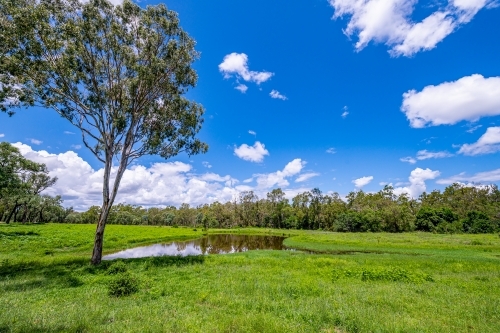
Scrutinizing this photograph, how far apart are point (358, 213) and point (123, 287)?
9753 centimetres

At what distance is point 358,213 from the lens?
94125 millimetres

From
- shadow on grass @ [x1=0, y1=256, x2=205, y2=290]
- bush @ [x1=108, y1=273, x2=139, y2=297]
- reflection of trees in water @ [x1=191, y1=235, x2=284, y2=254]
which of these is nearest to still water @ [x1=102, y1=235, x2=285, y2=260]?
reflection of trees in water @ [x1=191, y1=235, x2=284, y2=254]

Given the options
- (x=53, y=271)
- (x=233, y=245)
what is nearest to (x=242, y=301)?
(x=53, y=271)

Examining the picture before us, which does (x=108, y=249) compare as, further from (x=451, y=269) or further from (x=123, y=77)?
(x=451, y=269)

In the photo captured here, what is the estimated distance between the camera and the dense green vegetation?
82325 millimetres

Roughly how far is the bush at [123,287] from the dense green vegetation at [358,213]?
9299 cm

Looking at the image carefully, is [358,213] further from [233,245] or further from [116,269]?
[116,269]

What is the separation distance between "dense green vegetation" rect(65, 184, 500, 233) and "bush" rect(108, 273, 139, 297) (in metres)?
93.0

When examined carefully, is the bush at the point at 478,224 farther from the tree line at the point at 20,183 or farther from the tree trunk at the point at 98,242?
the tree line at the point at 20,183

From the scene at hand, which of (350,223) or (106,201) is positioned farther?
(350,223)

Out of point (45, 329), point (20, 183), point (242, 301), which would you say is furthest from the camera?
point (20, 183)

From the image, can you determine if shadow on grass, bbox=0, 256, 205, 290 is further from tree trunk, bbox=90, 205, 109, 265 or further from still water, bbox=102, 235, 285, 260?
still water, bbox=102, 235, 285, 260

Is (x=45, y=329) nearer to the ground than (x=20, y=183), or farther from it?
nearer to the ground

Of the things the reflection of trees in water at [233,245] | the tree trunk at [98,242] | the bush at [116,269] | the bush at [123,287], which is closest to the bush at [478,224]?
the reflection of trees in water at [233,245]
